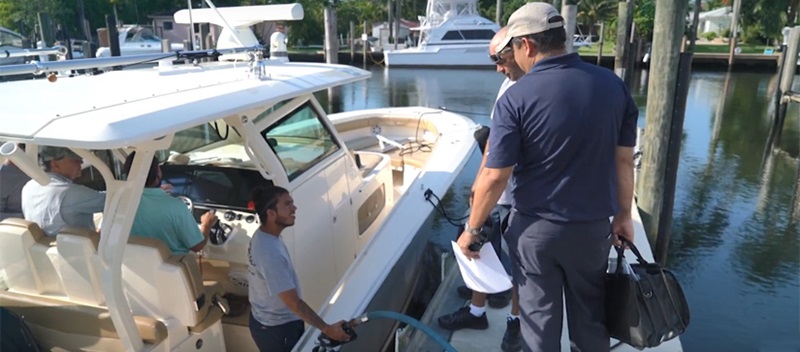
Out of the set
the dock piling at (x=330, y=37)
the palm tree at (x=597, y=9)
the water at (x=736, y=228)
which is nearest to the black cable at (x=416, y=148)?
the water at (x=736, y=228)

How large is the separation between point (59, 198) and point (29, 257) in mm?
271

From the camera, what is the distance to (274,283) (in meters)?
2.41

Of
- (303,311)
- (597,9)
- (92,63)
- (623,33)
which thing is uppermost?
(597,9)

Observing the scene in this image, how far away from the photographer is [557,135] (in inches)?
79.1

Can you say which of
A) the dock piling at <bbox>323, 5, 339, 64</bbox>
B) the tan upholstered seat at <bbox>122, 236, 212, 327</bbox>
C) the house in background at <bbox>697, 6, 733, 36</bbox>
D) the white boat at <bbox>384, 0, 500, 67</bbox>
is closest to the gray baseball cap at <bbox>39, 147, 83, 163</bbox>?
the tan upholstered seat at <bbox>122, 236, 212, 327</bbox>

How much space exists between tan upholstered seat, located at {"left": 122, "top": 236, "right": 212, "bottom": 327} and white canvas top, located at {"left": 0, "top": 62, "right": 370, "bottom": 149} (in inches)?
23.4

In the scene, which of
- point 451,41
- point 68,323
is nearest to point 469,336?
point 68,323

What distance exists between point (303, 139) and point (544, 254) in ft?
6.17

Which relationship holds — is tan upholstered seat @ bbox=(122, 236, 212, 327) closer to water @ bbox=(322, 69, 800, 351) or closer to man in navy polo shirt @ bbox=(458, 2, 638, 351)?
man in navy polo shirt @ bbox=(458, 2, 638, 351)

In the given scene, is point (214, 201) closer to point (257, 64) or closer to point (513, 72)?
point (257, 64)

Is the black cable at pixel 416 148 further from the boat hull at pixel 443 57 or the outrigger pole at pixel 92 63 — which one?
the boat hull at pixel 443 57

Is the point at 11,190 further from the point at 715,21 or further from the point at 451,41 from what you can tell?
the point at 715,21

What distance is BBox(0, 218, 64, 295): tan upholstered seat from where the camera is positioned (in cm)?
231

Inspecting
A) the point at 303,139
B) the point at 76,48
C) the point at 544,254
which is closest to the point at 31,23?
the point at 76,48
